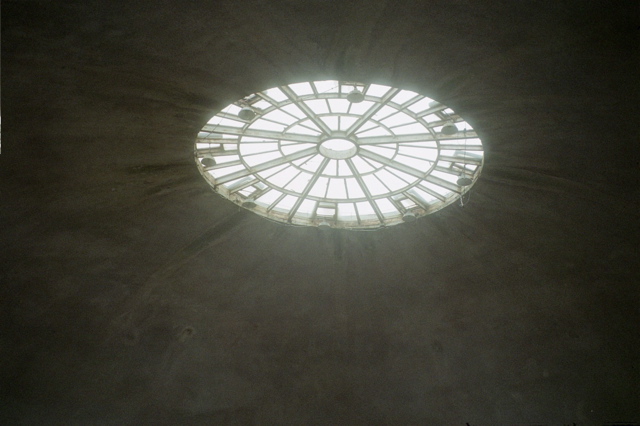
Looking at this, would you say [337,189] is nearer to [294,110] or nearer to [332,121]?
[332,121]

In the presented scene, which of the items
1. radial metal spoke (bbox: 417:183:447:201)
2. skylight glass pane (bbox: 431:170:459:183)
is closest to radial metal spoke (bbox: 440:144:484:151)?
skylight glass pane (bbox: 431:170:459:183)

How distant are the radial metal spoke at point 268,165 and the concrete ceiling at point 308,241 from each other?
56cm

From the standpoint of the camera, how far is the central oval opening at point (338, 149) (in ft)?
39.0

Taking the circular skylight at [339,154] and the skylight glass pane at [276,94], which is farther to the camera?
the circular skylight at [339,154]

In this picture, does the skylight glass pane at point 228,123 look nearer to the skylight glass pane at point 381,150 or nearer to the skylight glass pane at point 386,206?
the skylight glass pane at point 381,150

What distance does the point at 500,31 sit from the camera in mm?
8555

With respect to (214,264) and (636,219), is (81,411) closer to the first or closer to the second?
(214,264)

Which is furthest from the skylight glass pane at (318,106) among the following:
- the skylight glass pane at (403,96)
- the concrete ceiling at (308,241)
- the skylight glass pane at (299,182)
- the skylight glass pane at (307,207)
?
the skylight glass pane at (307,207)

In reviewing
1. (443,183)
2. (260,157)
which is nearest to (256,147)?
(260,157)

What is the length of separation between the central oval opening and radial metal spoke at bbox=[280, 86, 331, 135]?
17.4 inches

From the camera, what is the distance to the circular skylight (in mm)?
10594

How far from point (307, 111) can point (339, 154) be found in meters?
1.58

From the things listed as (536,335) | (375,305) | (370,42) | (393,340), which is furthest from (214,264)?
(536,335)

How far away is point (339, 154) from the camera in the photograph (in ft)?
39.8
